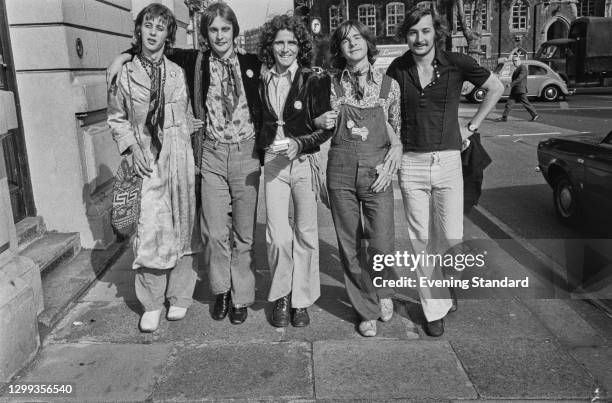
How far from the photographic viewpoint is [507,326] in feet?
13.1

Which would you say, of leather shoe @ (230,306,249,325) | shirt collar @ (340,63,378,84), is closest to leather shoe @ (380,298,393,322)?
leather shoe @ (230,306,249,325)

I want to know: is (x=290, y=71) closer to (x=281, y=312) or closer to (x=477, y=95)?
(x=281, y=312)

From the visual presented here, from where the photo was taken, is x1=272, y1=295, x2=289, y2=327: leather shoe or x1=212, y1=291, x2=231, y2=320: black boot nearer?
x1=272, y1=295, x2=289, y2=327: leather shoe

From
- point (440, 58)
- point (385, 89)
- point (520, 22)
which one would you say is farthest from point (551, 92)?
point (520, 22)

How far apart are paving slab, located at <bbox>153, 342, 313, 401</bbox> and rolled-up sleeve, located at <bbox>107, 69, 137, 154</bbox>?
1.36 metres

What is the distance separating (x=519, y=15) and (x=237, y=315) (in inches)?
2085

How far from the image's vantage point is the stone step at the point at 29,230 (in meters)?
5.02

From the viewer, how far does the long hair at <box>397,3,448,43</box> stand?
3695mm

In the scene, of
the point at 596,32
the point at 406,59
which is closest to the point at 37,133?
the point at 406,59

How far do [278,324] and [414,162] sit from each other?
1416 mm

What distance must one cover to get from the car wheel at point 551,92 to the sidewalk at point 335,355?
72.0 ft

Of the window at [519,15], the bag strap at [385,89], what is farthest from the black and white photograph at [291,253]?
the window at [519,15]

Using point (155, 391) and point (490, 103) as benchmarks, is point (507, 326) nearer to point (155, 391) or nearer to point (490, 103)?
point (490, 103)

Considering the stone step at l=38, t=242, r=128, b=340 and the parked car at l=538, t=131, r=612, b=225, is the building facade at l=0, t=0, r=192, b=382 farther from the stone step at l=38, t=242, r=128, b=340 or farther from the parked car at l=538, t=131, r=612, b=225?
the parked car at l=538, t=131, r=612, b=225
